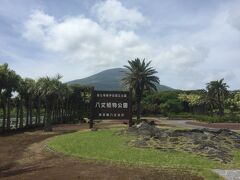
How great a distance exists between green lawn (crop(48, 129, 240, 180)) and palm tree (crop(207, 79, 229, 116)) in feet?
259

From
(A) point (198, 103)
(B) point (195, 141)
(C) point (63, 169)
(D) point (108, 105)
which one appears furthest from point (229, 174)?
(A) point (198, 103)

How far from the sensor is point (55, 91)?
154ft

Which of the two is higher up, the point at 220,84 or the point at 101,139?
the point at 220,84

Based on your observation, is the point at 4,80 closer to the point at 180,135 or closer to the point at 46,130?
the point at 46,130

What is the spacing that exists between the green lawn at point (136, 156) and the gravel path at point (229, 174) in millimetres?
416

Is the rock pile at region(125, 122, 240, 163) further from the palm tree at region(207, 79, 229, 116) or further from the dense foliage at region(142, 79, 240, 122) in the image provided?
the palm tree at region(207, 79, 229, 116)

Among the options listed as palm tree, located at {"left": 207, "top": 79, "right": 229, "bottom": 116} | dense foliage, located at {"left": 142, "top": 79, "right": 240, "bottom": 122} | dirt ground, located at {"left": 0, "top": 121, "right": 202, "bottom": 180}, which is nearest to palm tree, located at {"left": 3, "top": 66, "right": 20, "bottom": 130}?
dirt ground, located at {"left": 0, "top": 121, "right": 202, "bottom": 180}

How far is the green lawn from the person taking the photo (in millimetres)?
19562

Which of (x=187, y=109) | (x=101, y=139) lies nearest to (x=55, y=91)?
(x=101, y=139)

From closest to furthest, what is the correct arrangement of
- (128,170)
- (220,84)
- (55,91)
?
(128,170), (55,91), (220,84)

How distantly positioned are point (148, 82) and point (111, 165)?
176 feet

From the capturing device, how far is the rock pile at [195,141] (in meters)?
23.9

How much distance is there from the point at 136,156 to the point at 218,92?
→ 85.8 m

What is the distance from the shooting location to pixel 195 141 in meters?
27.3
